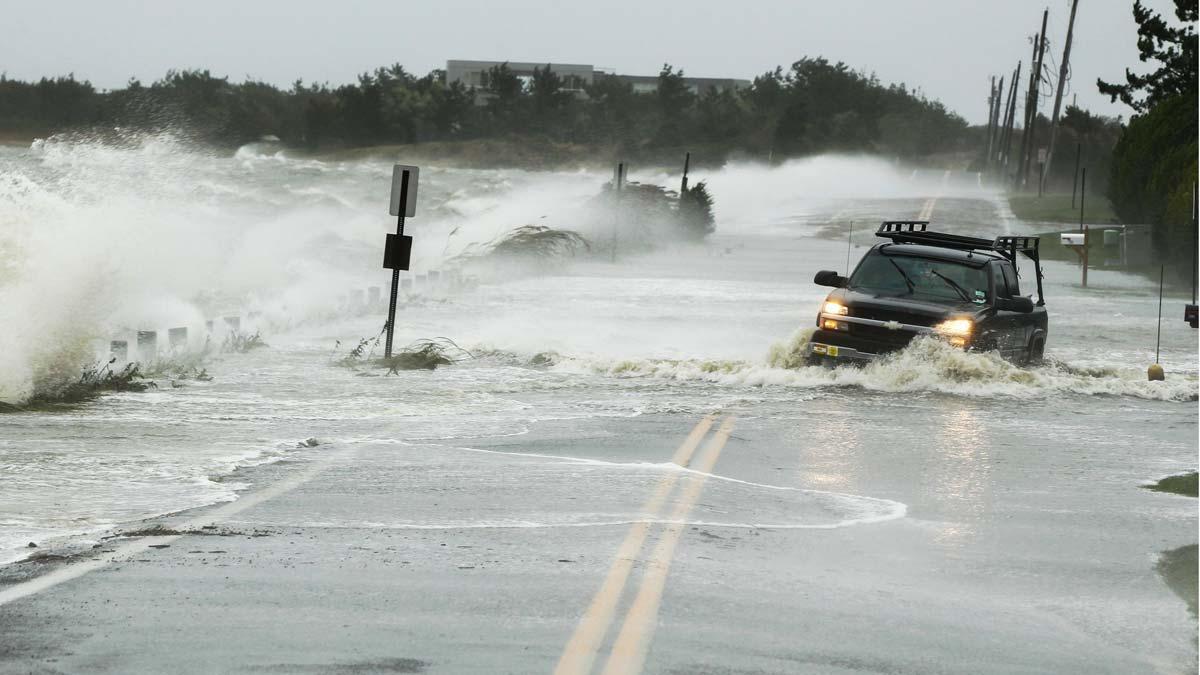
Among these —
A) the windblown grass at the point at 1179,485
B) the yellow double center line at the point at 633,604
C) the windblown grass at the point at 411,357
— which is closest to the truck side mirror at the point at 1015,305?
the windblown grass at the point at 1179,485

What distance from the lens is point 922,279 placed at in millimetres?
18594

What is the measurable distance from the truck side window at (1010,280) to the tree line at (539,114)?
3941 inches

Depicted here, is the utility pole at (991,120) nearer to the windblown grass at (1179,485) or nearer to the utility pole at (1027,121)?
the utility pole at (1027,121)

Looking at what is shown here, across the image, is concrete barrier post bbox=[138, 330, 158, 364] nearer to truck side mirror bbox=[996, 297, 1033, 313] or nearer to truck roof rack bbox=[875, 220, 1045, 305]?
truck roof rack bbox=[875, 220, 1045, 305]

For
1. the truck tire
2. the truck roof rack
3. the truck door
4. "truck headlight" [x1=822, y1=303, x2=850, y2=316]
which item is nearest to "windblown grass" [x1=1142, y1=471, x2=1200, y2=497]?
"truck headlight" [x1=822, y1=303, x2=850, y2=316]

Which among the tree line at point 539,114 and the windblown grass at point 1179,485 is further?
the tree line at point 539,114

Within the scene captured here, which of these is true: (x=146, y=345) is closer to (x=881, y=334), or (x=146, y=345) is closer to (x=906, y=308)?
(x=881, y=334)

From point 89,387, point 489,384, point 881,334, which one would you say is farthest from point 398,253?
point 881,334

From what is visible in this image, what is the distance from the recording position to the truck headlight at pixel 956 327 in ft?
57.7

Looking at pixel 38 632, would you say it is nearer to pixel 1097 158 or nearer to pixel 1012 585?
pixel 1012 585

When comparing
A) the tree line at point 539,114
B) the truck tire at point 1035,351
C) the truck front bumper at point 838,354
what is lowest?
the truck front bumper at point 838,354

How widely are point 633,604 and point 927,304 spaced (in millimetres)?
11329

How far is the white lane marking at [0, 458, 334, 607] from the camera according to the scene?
24.0 feet

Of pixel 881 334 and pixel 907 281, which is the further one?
pixel 907 281
